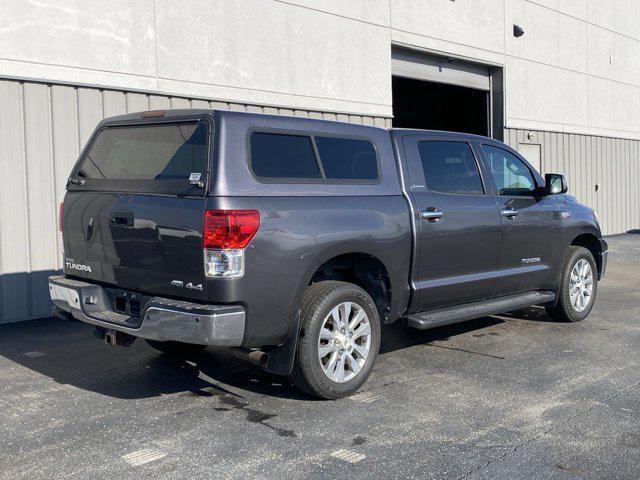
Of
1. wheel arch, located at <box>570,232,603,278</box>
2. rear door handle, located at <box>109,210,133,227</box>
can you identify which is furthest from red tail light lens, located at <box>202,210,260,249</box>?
wheel arch, located at <box>570,232,603,278</box>

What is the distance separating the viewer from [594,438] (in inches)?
183

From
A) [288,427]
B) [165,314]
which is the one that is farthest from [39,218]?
[288,427]

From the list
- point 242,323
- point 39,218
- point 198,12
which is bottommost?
point 242,323

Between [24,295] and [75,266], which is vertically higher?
[75,266]

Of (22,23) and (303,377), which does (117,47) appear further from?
(303,377)

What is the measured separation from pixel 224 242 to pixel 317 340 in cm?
104

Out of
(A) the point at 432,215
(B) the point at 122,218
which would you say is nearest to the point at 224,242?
(B) the point at 122,218

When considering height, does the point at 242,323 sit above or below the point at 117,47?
below

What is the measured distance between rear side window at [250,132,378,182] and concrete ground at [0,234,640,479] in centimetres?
162

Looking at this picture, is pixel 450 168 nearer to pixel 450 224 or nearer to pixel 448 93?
pixel 450 224

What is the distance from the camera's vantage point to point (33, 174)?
27.9ft

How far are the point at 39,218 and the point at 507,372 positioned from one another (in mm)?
5425

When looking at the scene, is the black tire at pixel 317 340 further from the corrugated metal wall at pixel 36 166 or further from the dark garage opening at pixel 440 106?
the dark garage opening at pixel 440 106

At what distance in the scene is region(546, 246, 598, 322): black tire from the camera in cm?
793
